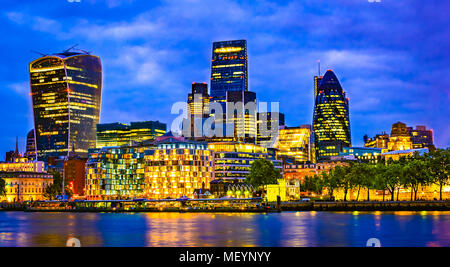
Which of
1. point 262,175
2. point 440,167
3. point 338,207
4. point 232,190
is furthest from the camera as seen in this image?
point 232,190

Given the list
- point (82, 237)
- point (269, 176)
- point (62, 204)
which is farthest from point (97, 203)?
point (82, 237)

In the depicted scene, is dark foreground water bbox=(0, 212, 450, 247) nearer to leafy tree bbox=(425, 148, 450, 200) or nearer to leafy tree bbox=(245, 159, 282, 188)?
leafy tree bbox=(425, 148, 450, 200)

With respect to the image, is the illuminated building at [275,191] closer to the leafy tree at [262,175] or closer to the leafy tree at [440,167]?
the leafy tree at [262,175]

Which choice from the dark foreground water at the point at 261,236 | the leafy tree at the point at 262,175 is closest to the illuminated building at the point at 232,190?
the leafy tree at the point at 262,175

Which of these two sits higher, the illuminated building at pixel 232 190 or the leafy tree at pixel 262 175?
the leafy tree at pixel 262 175

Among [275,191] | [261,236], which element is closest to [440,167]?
[275,191]

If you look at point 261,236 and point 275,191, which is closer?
point 261,236

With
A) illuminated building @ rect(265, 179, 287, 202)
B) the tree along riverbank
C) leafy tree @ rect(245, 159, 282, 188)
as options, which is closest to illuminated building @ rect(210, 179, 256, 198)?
leafy tree @ rect(245, 159, 282, 188)

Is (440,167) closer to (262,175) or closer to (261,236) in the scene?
(262,175)

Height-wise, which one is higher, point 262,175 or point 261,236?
point 262,175

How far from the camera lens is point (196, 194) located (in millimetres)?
190000
